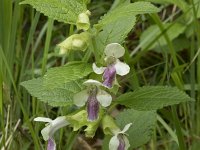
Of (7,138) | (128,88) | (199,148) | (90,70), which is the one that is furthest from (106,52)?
(128,88)

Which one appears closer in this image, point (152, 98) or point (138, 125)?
point (152, 98)

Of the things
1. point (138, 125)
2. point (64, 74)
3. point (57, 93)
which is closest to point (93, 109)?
point (64, 74)

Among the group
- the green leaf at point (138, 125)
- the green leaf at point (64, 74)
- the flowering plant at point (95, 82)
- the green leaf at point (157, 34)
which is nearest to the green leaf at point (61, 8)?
the flowering plant at point (95, 82)

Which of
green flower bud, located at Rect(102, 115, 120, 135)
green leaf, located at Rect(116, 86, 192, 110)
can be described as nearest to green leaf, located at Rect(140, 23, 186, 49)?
green leaf, located at Rect(116, 86, 192, 110)

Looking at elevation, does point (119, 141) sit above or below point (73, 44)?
below

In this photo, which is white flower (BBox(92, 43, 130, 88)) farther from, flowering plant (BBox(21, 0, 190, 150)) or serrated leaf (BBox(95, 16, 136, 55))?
serrated leaf (BBox(95, 16, 136, 55))

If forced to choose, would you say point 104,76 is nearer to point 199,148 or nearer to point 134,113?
point 134,113

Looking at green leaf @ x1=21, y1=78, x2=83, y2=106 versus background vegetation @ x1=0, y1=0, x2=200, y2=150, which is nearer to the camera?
green leaf @ x1=21, y1=78, x2=83, y2=106

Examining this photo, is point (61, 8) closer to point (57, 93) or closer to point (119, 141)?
point (57, 93)
